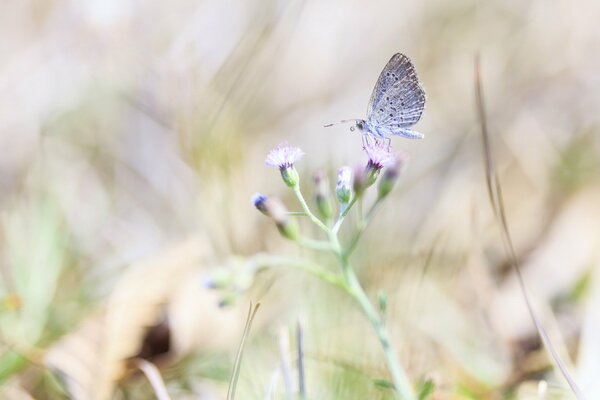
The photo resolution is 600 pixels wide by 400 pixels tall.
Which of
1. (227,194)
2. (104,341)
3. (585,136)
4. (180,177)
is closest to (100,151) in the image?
(180,177)

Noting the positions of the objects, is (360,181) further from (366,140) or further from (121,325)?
(121,325)

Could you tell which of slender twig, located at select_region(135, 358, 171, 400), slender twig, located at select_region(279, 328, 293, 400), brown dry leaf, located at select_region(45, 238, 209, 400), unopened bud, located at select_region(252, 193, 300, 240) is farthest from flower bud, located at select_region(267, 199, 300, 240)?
brown dry leaf, located at select_region(45, 238, 209, 400)

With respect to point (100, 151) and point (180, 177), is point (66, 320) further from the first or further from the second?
point (100, 151)

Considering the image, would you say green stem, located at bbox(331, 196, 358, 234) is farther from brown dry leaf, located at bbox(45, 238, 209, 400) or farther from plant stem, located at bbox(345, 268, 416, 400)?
brown dry leaf, located at bbox(45, 238, 209, 400)

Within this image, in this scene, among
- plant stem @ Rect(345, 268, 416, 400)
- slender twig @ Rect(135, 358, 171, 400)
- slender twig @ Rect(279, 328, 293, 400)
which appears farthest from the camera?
slender twig @ Rect(135, 358, 171, 400)

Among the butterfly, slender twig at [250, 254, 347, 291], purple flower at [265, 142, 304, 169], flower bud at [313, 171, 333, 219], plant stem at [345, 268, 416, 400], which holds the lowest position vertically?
plant stem at [345, 268, 416, 400]

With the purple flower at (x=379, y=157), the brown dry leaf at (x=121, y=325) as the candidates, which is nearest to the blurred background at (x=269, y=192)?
the brown dry leaf at (x=121, y=325)
